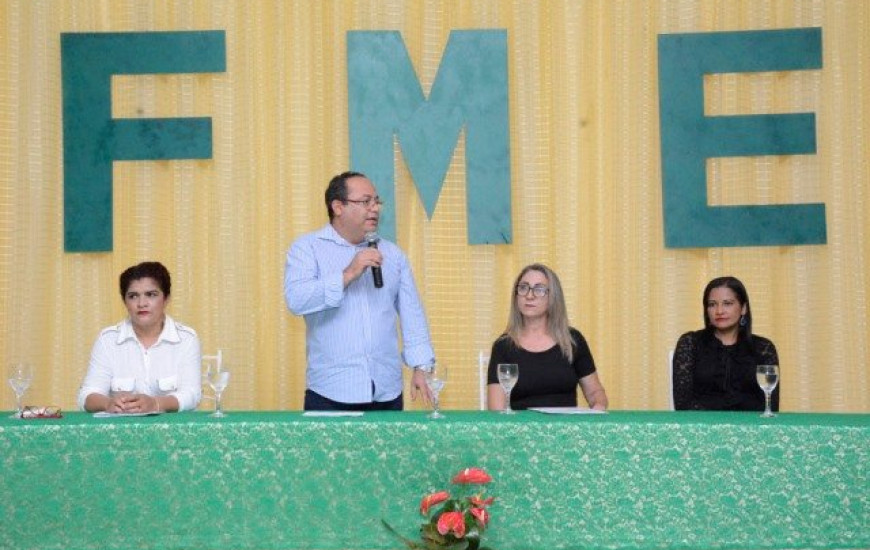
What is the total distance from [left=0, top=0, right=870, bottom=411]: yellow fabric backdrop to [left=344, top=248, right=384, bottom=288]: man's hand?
5.19 feet

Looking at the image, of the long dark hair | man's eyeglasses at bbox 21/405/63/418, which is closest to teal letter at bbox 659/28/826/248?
the long dark hair

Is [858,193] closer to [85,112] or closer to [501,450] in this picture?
[501,450]

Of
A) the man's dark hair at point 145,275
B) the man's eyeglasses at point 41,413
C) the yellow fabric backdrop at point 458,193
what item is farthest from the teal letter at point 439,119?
the man's eyeglasses at point 41,413

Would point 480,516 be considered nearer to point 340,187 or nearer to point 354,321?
point 354,321

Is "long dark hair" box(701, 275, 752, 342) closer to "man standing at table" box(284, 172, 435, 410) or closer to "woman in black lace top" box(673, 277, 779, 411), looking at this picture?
"woman in black lace top" box(673, 277, 779, 411)

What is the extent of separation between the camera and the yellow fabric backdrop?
5.00 meters

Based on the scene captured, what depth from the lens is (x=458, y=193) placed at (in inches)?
199

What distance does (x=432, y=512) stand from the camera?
259 centimetres

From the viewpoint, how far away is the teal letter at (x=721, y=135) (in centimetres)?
496

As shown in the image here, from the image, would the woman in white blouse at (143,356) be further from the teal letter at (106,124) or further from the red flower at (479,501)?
the teal letter at (106,124)

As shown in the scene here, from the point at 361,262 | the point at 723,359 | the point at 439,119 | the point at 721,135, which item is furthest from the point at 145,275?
the point at 721,135

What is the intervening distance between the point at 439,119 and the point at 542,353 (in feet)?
5.60

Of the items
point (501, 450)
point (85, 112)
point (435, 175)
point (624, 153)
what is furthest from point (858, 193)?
point (85, 112)

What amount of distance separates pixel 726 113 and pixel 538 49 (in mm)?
878
